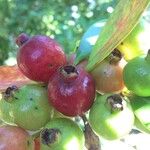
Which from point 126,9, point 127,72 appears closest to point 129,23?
point 126,9

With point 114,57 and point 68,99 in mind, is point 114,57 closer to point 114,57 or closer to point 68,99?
point 114,57

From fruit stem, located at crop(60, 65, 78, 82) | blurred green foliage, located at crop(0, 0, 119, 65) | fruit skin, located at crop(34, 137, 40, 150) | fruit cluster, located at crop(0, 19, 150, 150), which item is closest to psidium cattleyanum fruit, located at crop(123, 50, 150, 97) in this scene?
fruit cluster, located at crop(0, 19, 150, 150)

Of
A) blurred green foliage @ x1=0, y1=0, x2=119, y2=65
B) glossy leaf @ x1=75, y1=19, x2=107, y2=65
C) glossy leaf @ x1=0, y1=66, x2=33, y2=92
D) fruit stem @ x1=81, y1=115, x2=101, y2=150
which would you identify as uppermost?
glossy leaf @ x1=75, y1=19, x2=107, y2=65

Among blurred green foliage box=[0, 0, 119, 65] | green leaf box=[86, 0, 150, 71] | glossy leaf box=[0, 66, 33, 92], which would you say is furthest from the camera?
blurred green foliage box=[0, 0, 119, 65]

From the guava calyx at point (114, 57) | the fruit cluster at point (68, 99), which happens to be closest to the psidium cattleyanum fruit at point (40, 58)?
the fruit cluster at point (68, 99)

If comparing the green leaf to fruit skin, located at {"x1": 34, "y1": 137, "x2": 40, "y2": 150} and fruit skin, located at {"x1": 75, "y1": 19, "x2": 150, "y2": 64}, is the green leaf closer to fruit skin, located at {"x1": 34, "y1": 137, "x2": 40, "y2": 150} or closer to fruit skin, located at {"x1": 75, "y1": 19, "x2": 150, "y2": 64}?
fruit skin, located at {"x1": 75, "y1": 19, "x2": 150, "y2": 64}

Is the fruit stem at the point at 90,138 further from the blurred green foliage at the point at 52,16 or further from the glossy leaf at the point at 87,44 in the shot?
the blurred green foliage at the point at 52,16

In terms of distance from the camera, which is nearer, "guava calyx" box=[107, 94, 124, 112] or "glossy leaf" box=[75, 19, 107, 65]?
"guava calyx" box=[107, 94, 124, 112]

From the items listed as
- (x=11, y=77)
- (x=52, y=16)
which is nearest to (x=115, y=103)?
(x=11, y=77)
